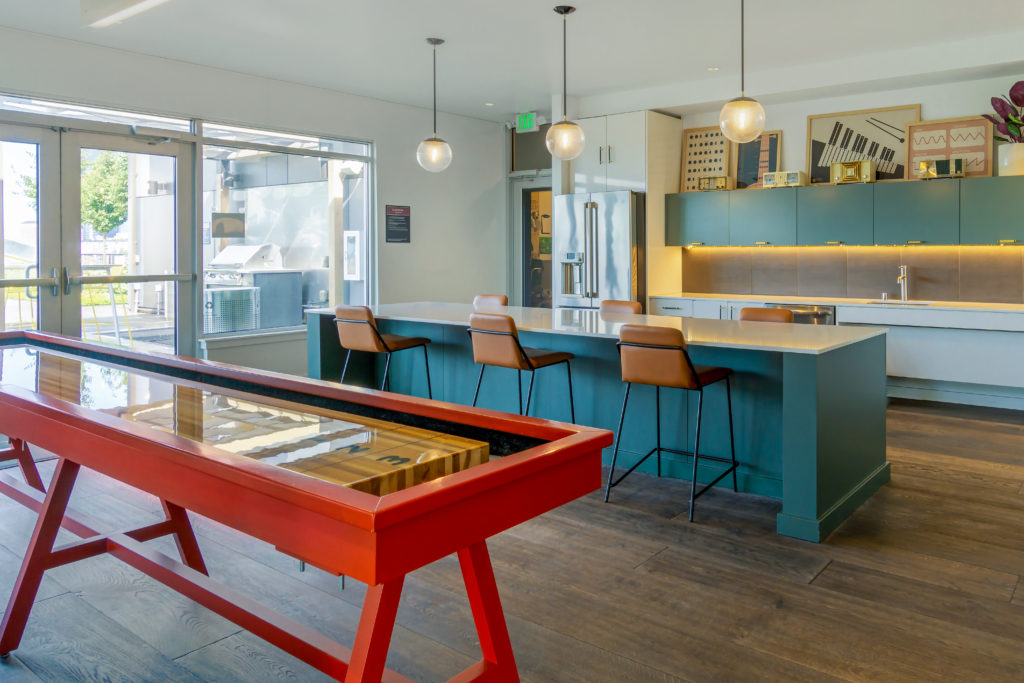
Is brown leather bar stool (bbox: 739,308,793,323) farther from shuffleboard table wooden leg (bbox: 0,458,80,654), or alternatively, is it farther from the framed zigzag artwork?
shuffleboard table wooden leg (bbox: 0,458,80,654)

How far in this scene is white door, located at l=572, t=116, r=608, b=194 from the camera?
298 inches

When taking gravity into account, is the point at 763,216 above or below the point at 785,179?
below

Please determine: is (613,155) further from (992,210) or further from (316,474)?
(316,474)

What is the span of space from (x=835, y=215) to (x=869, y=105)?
1059 mm

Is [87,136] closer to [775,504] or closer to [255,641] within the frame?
[255,641]

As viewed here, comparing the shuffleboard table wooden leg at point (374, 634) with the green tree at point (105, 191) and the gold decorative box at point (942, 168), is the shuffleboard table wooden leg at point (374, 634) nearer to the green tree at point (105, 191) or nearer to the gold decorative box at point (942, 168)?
the green tree at point (105, 191)

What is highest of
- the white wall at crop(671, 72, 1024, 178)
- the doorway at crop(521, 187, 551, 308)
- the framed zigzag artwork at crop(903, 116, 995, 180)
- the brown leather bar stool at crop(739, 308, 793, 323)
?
the white wall at crop(671, 72, 1024, 178)

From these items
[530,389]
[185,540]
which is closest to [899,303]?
[530,389]

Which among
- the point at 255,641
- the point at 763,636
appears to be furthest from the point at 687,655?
the point at 255,641

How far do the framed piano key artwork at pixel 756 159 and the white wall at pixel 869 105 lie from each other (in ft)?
0.21

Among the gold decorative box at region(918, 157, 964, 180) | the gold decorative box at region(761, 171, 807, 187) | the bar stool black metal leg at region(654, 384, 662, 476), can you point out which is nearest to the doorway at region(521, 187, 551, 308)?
the gold decorative box at region(761, 171, 807, 187)

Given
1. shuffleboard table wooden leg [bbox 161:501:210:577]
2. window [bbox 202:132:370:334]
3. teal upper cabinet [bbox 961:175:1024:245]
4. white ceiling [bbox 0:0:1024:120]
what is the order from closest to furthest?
shuffleboard table wooden leg [bbox 161:501:210:577] → white ceiling [bbox 0:0:1024:120] → teal upper cabinet [bbox 961:175:1024:245] → window [bbox 202:132:370:334]

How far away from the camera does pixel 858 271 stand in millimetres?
6945

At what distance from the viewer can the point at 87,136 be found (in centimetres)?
570
